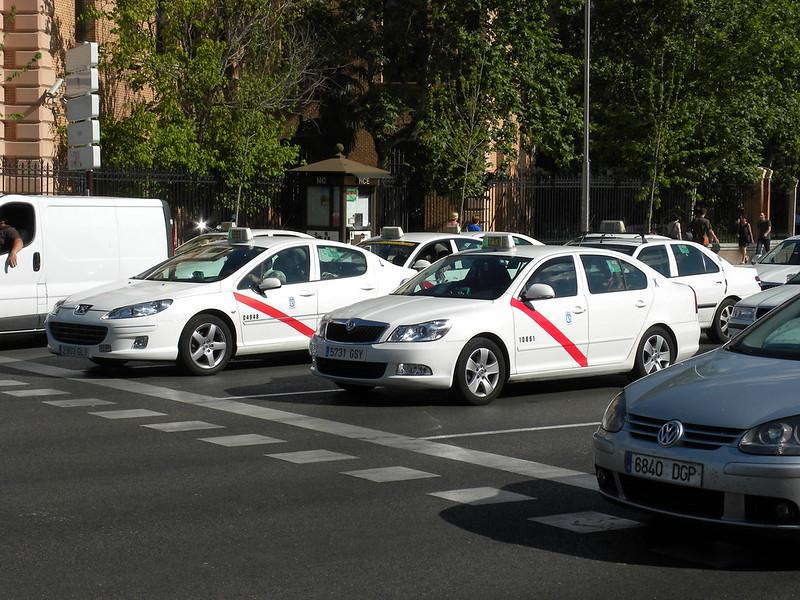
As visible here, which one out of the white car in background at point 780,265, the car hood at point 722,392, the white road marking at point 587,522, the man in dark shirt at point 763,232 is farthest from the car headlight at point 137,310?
the man in dark shirt at point 763,232

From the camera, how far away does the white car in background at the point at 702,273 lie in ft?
62.0

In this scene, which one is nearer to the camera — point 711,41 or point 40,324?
point 40,324

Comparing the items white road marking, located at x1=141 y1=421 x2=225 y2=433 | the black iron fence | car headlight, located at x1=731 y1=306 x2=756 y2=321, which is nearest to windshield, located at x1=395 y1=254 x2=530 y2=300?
white road marking, located at x1=141 y1=421 x2=225 y2=433

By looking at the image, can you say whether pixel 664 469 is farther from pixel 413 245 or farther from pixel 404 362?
pixel 413 245

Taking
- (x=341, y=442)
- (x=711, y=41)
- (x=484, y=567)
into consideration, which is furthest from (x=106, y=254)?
(x=711, y=41)

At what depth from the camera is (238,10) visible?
3244 cm

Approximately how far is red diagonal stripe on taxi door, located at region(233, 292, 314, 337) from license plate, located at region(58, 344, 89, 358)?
1.68m

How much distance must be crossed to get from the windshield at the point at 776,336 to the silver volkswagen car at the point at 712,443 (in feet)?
0.17

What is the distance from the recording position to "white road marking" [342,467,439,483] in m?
8.91

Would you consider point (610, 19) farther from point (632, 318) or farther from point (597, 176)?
point (632, 318)

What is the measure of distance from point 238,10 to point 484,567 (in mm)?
27336

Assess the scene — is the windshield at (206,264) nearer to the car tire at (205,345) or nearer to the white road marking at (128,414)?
the car tire at (205,345)

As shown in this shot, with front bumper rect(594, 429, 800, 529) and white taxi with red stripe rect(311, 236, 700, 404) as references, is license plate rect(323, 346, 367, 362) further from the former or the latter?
front bumper rect(594, 429, 800, 529)

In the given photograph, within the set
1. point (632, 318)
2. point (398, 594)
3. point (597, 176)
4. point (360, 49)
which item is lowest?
point (398, 594)
